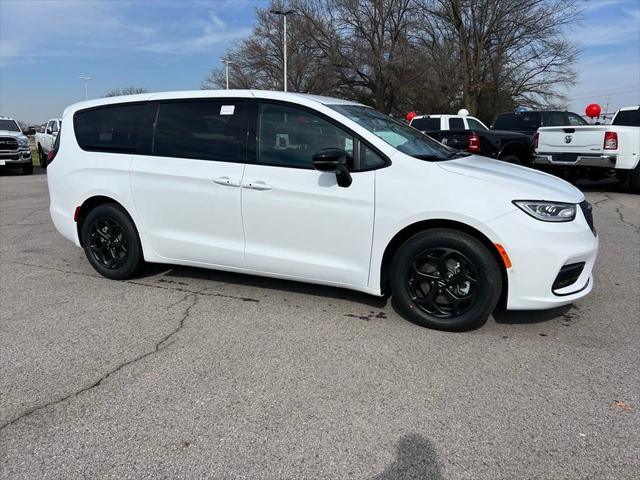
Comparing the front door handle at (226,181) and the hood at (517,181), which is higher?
the hood at (517,181)

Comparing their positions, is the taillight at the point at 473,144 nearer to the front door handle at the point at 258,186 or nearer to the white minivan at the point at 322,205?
the white minivan at the point at 322,205

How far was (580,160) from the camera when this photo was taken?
11.2 metres

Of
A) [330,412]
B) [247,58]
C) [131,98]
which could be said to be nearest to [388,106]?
[247,58]

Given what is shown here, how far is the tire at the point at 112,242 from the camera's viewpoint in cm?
507

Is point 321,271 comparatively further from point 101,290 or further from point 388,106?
point 388,106

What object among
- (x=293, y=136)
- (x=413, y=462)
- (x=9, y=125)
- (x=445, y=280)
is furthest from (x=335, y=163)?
(x=9, y=125)

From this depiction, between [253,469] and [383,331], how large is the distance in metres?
1.76

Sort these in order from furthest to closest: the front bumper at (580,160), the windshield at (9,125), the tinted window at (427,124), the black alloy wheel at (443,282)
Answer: the windshield at (9,125)
the tinted window at (427,124)
the front bumper at (580,160)
the black alloy wheel at (443,282)

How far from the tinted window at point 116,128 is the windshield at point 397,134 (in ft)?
6.06

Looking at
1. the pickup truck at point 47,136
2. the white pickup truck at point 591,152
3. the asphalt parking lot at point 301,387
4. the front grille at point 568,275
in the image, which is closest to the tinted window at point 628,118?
the white pickup truck at point 591,152

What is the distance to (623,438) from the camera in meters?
2.66

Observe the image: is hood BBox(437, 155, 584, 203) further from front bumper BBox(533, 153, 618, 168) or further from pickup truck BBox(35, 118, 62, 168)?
pickup truck BBox(35, 118, 62, 168)

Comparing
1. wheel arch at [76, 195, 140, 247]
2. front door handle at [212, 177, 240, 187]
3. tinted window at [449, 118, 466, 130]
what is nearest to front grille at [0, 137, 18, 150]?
tinted window at [449, 118, 466, 130]

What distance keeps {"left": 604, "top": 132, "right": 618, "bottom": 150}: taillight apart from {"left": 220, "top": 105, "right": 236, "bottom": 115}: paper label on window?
9164 millimetres
